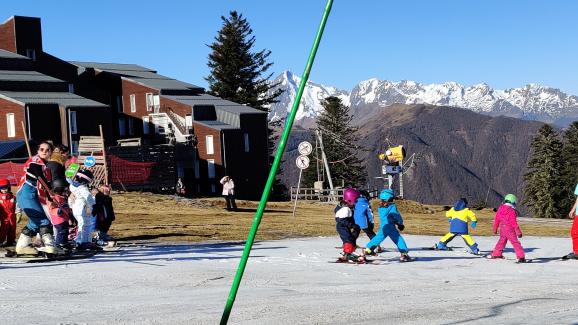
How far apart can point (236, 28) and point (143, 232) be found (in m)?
71.5

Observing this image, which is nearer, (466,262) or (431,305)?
(431,305)

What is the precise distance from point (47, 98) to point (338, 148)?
2197 inches

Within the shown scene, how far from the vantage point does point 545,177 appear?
282ft

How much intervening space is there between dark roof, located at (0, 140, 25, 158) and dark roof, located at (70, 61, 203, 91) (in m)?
17.0

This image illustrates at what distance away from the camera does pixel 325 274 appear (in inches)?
513

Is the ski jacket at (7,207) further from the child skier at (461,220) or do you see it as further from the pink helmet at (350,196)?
the child skier at (461,220)

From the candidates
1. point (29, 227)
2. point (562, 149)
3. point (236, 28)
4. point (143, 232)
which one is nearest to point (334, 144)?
point (236, 28)

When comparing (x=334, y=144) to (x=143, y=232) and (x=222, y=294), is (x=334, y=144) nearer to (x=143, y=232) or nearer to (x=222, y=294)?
(x=143, y=232)

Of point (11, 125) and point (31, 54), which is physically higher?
point (31, 54)

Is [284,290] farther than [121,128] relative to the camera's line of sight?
No

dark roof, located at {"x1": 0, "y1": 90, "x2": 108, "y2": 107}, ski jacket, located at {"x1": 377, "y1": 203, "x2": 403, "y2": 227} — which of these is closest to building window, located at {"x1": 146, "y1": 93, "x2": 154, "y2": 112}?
dark roof, located at {"x1": 0, "y1": 90, "x2": 108, "y2": 107}

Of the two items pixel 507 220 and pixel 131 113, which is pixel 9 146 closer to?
pixel 131 113

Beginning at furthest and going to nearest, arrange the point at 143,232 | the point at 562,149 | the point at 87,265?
the point at 562,149, the point at 143,232, the point at 87,265

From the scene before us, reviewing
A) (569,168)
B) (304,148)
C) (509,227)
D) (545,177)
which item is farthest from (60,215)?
(545,177)
